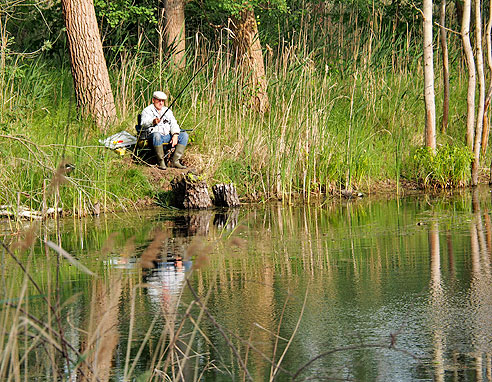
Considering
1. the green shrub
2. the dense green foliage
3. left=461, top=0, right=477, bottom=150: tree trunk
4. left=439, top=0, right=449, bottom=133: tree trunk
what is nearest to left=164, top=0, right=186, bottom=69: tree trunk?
the dense green foliage

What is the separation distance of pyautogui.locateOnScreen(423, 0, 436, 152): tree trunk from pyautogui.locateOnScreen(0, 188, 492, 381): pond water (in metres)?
2.61

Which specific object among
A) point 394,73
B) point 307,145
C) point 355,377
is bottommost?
point 355,377

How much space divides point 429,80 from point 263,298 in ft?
30.6

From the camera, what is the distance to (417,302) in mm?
7145

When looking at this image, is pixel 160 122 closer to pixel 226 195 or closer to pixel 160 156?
pixel 160 156

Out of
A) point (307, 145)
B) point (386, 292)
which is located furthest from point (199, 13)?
point (386, 292)

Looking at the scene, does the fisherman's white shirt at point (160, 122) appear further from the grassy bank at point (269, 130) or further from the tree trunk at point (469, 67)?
the tree trunk at point (469, 67)

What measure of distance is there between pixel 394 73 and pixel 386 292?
11.1 meters

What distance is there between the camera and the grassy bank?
14.9m

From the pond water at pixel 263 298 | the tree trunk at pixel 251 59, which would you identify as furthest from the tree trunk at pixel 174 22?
the pond water at pixel 263 298

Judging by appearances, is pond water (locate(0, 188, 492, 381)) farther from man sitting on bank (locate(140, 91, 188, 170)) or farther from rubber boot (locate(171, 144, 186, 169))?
rubber boot (locate(171, 144, 186, 169))

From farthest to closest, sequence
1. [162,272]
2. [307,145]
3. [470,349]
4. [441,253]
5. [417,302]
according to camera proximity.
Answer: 1. [307,145]
2. [441,253]
3. [162,272]
4. [417,302]
5. [470,349]

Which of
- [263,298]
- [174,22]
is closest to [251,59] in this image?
[174,22]

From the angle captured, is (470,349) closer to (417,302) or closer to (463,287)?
(417,302)
